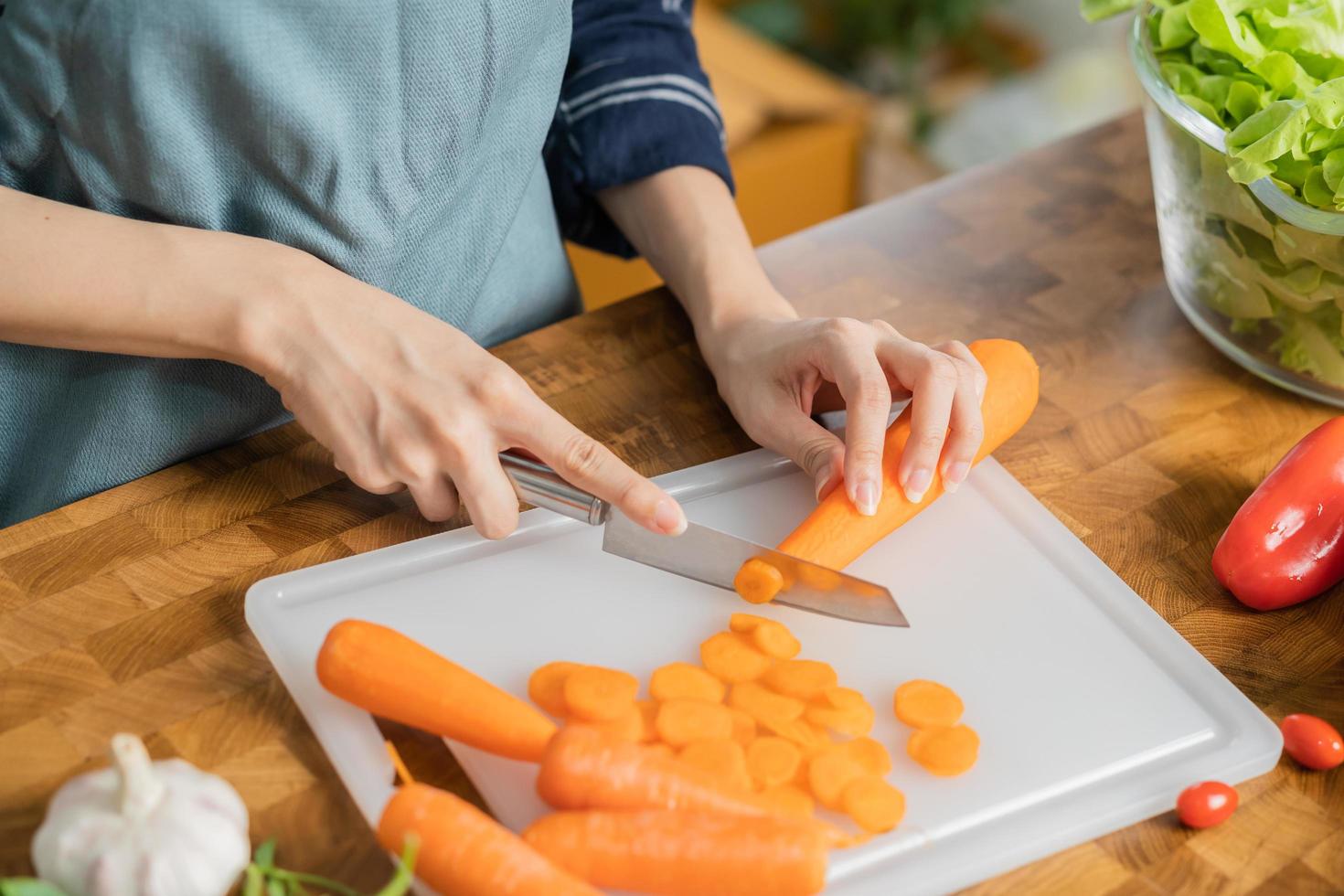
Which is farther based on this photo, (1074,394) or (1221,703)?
(1074,394)

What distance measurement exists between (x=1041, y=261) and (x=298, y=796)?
99 centimetres

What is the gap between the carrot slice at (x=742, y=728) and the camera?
2.85ft

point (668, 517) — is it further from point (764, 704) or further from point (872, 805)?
point (872, 805)

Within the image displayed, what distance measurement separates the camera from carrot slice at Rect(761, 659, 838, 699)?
0.90 meters

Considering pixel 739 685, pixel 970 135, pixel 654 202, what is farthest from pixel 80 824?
pixel 970 135

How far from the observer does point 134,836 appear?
2.30ft

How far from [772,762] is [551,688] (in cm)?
17

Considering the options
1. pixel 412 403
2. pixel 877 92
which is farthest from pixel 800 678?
pixel 877 92

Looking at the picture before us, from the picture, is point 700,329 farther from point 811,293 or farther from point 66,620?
point 66,620

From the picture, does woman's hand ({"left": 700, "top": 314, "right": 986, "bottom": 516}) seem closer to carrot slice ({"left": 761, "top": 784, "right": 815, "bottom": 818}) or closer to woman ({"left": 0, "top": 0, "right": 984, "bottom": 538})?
woman ({"left": 0, "top": 0, "right": 984, "bottom": 538})

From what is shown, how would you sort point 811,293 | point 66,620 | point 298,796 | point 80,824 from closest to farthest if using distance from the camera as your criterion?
point 80,824 → point 298,796 → point 66,620 → point 811,293

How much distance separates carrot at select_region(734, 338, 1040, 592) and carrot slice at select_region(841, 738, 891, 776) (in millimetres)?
138

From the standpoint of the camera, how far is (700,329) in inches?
48.9

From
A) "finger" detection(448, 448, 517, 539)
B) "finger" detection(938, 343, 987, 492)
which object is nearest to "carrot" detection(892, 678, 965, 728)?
"finger" detection(938, 343, 987, 492)
